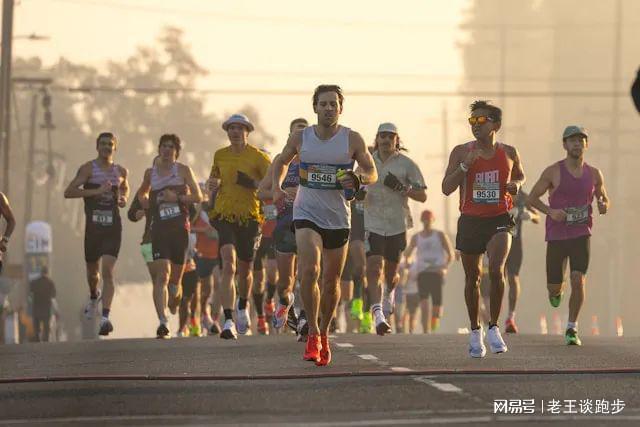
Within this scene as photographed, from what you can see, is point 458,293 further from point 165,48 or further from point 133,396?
point 133,396

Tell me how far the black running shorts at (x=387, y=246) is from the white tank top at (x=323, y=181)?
5.57m

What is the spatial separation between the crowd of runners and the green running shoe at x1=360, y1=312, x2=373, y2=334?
0.08ft

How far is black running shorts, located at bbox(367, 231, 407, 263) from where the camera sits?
21.5 m

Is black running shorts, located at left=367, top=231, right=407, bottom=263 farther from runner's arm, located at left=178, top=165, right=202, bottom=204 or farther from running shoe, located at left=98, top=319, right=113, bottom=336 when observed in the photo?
running shoe, located at left=98, top=319, right=113, bottom=336

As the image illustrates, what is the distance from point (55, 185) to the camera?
9525 cm

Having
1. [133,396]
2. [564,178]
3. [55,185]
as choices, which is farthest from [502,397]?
[55,185]

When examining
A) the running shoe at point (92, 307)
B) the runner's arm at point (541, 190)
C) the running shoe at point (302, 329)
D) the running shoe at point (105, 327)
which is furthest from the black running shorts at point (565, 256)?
the running shoe at point (92, 307)

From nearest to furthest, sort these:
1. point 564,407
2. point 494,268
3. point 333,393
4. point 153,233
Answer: point 564,407
point 333,393
point 494,268
point 153,233

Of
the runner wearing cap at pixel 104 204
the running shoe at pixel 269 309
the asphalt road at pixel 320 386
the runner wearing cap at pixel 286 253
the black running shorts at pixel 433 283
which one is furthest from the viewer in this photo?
the black running shorts at pixel 433 283

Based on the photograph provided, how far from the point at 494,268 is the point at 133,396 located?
4.76m

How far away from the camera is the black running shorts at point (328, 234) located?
52.1 feet

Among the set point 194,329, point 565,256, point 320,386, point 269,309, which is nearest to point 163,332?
point 269,309

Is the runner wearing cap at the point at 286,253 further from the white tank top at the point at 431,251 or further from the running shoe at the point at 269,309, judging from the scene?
the white tank top at the point at 431,251

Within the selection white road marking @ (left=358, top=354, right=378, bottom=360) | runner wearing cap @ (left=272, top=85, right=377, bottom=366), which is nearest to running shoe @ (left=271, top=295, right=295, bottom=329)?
white road marking @ (left=358, top=354, right=378, bottom=360)
